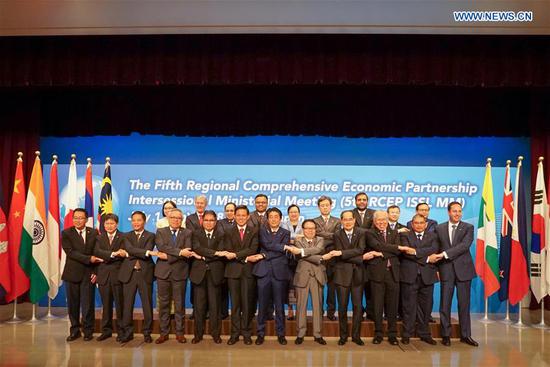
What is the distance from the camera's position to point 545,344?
6.23m

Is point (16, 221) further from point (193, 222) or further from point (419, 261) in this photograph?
point (419, 261)

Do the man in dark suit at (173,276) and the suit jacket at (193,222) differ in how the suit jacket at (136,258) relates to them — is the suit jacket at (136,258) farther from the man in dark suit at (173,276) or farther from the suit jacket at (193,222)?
the suit jacket at (193,222)

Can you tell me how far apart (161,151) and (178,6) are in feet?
8.40

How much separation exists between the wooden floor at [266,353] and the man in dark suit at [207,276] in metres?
0.22

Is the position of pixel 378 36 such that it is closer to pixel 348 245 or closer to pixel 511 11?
pixel 511 11

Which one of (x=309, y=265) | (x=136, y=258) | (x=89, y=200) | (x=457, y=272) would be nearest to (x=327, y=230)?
(x=309, y=265)

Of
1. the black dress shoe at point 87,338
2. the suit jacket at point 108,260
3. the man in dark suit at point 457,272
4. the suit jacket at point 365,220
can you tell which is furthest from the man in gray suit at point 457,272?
the black dress shoe at point 87,338

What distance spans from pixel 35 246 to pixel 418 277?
4811mm

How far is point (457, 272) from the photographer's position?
6.16 metres

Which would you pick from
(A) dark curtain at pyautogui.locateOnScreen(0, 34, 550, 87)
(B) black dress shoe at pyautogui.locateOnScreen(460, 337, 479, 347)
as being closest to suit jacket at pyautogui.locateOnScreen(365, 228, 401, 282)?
(B) black dress shoe at pyautogui.locateOnScreen(460, 337, 479, 347)

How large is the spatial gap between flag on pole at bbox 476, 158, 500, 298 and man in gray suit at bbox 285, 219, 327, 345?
2.71 meters

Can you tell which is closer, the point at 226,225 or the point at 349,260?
the point at 349,260

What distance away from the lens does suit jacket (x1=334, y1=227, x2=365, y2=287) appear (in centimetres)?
610

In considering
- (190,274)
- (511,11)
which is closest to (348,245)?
(190,274)
